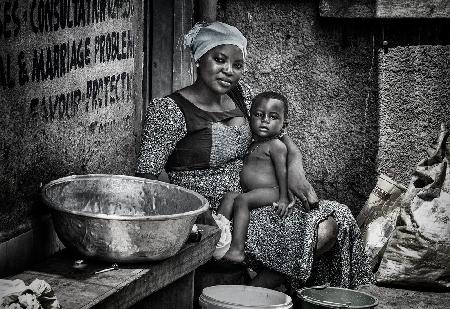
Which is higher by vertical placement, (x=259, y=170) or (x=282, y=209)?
(x=259, y=170)

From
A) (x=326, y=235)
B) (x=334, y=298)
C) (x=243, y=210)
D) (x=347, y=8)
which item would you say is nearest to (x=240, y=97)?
(x=243, y=210)

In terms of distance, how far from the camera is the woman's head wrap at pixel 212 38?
516 centimetres

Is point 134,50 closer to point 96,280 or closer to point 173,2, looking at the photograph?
point 173,2

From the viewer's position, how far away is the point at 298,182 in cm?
536

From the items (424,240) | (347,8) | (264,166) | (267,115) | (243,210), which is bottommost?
(424,240)

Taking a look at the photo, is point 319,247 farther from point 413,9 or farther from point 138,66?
point 413,9

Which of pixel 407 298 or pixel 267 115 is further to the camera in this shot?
pixel 407 298

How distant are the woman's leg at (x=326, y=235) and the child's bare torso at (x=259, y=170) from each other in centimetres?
46

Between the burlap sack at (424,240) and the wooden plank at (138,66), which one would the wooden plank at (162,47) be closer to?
the wooden plank at (138,66)

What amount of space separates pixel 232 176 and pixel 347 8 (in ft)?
6.26

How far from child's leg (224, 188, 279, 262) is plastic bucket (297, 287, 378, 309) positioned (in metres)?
0.50

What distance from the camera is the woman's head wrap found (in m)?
5.16

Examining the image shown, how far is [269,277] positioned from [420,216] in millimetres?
1206

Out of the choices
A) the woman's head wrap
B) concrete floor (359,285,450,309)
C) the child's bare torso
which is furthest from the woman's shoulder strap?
concrete floor (359,285,450,309)
